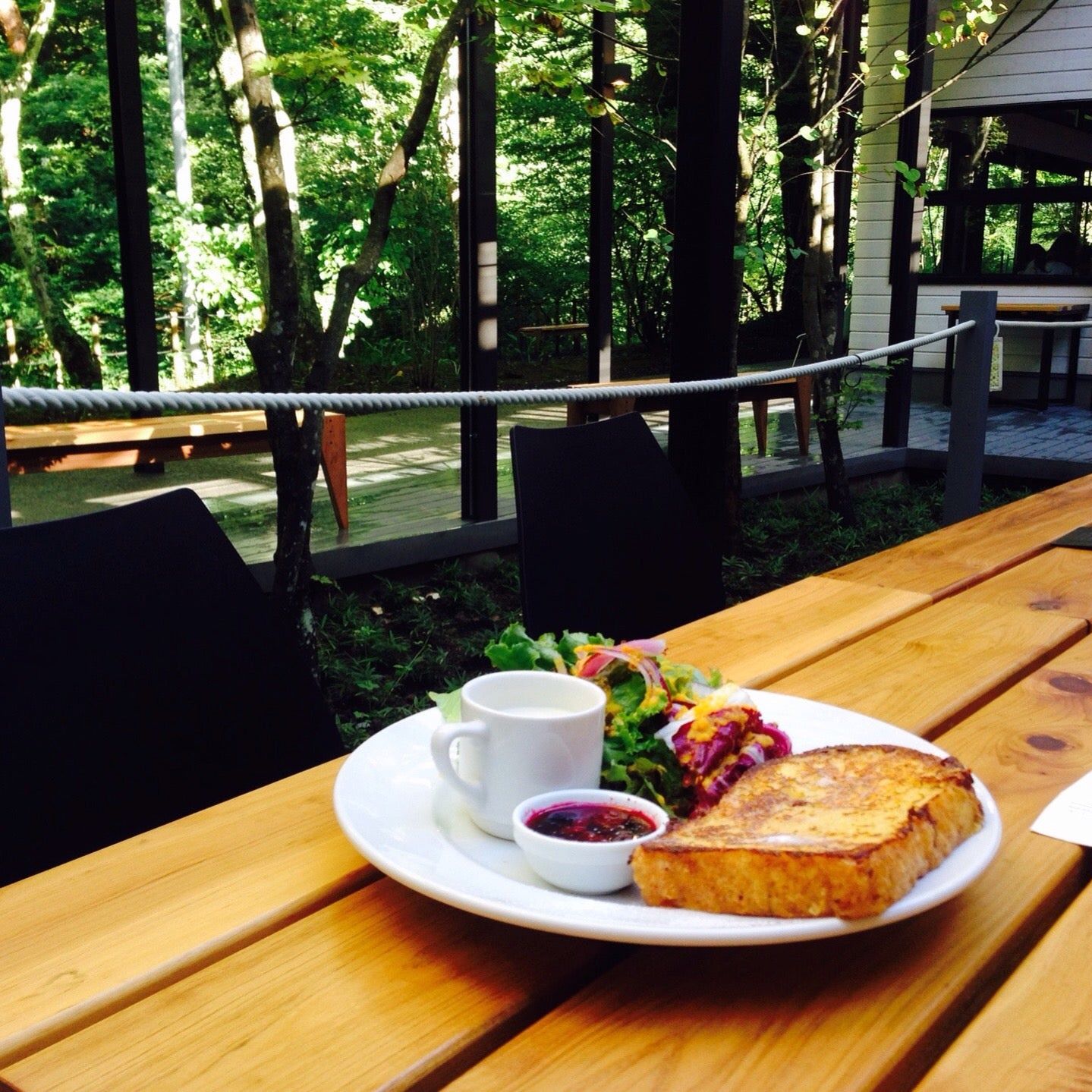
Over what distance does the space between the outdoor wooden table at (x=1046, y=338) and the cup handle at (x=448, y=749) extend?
8.96m

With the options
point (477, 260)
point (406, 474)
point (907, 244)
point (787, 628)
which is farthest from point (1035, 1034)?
point (907, 244)

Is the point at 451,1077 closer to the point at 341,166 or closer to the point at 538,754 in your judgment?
the point at 538,754

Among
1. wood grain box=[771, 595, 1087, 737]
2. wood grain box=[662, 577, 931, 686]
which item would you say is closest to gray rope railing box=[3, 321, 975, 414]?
wood grain box=[662, 577, 931, 686]

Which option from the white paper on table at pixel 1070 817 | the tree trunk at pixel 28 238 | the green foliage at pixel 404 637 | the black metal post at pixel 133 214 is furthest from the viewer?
the tree trunk at pixel 28 238

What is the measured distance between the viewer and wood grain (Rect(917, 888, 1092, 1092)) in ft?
2.00

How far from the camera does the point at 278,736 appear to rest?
1.37 meters

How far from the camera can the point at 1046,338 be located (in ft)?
30.7

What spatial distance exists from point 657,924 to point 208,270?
19.3 feet

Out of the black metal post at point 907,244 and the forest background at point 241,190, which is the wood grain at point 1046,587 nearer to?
the forest background at point 241,190

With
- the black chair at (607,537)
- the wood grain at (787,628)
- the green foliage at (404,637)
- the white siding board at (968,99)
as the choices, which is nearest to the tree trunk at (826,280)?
the green foliage at (404,637)

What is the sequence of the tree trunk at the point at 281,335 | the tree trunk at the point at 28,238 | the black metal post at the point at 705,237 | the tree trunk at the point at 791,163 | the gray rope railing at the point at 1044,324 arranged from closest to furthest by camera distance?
the black metal post at the point at 705,237
the tree trunk at the point at 281,335
the gray rope railing at the point at 1044,324
the tree trunk at the point at 28,238
the tree trunk at the point at 791,163

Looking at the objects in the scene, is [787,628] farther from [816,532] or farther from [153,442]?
[816,532]

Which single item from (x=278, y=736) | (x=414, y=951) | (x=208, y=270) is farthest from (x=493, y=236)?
(x=414, y=951)

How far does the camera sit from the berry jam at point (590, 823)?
2.46 ft
